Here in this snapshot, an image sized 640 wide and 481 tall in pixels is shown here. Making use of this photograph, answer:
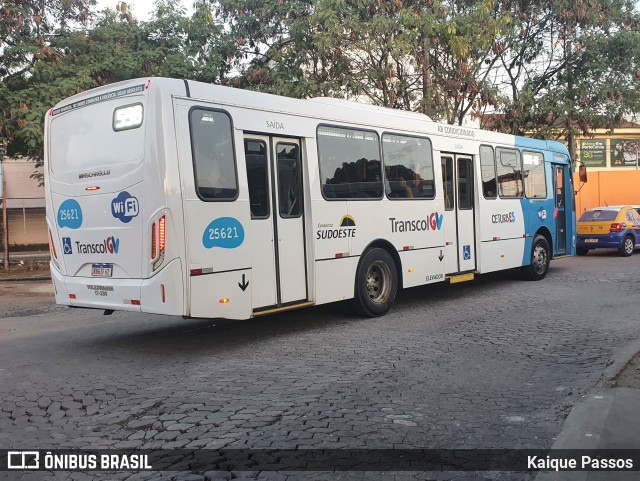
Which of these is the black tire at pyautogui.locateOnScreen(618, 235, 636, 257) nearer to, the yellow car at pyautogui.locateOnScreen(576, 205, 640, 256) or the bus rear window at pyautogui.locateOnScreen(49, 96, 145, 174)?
the yellow car at pyautogui.locateOnScreen(576, 205, 640, 256)

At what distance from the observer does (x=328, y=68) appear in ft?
58.3

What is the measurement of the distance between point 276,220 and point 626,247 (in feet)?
51.4

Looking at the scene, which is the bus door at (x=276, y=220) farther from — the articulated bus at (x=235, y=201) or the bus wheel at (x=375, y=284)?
the bus wheel at (x=375, y=284)

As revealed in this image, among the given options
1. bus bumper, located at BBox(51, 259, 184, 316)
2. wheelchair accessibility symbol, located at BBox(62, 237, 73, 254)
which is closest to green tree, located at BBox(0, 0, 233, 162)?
wheelchair accessibility symbol, located at BBox(62, 237, 73, 254)

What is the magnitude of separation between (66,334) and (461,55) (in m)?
11.4

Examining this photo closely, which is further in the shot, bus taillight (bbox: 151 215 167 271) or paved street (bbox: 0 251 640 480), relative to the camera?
bus taillight (bbox: 151 215 167 271)

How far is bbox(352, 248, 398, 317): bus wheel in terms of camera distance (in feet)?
30.4

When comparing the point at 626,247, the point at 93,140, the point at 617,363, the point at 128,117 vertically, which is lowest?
the point at 617,363

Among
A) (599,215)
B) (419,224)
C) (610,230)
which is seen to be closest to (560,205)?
(610,230)

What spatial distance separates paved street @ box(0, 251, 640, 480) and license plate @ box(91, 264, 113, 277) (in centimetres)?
97

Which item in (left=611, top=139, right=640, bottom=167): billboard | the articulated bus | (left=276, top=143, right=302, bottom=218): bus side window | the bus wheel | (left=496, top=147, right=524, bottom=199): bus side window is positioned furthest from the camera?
(left=611, top=139, right=640, bottom=167): billboard

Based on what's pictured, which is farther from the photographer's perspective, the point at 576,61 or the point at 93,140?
the point at 576,61

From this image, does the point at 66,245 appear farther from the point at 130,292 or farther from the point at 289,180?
the point at 289,180

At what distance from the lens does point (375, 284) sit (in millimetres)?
9711
